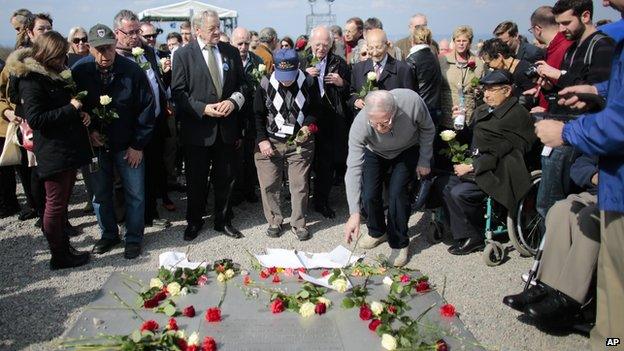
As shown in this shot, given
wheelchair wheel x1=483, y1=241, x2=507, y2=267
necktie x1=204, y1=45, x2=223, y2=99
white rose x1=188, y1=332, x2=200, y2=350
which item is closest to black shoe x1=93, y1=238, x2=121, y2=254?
necktie x1=204, y1=45, x2=223, y2=99

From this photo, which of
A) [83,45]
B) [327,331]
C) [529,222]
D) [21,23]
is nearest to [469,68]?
[529,222]

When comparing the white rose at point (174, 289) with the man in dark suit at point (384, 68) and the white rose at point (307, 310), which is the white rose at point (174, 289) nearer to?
the white rose at point (307, 310)

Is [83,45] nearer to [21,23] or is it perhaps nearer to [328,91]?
→ [21,23]

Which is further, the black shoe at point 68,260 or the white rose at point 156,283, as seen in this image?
the black shoe at point 68,260

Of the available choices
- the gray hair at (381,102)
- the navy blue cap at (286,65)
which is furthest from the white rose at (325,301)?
the navy blue cap at (286,65)

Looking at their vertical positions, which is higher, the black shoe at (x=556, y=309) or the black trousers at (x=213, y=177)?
the black trousers at (x=213, y=177)

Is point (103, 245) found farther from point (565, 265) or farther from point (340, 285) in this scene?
point (565, 265)

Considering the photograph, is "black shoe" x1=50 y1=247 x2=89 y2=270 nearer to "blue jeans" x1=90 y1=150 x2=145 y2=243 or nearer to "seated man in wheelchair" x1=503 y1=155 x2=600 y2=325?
"blue jeans" x1=90 y1=150 x2=145 y2=243

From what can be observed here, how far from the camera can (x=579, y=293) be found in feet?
11.3

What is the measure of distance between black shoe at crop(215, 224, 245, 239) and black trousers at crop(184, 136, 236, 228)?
39mm

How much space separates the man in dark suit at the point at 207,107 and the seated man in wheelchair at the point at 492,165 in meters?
2.33

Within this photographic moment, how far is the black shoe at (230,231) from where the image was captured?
556cm

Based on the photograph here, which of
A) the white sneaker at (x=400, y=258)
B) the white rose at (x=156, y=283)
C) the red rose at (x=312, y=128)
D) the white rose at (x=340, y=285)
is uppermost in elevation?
the red rose at (x=312, y=128)

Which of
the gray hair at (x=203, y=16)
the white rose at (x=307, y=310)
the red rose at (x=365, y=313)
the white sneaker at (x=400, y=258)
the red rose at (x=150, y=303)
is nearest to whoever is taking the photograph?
the red rose at (x=365, y=313)
